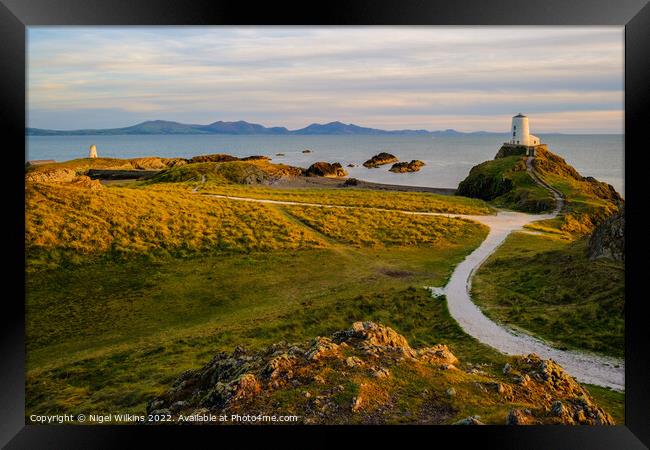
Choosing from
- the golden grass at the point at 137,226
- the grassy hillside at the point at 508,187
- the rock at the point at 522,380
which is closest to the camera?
the rock at the point at 522,380

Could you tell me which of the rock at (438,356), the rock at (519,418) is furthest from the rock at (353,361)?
the rock at (519,418)

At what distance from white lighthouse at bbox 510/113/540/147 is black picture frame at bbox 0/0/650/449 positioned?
47086 millimetres

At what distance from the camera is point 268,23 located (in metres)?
9.66

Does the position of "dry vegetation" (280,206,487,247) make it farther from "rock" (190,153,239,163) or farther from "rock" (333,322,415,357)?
"rock" (190,153,239,163)

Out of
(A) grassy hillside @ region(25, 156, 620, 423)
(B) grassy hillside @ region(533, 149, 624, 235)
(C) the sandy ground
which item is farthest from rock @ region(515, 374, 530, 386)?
(C) the sandy ground

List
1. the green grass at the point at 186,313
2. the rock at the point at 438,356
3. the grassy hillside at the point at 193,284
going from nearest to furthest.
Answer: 1. the rock at the point at 438,356
2. the green grass at the point at 186,313
3. the grassy hillside at the point at 193,284

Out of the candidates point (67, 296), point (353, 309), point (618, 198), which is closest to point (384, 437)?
point (353, 309)

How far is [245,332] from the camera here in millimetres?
15883

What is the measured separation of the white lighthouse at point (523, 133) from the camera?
53919mm

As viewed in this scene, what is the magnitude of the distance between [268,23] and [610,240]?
15355mm

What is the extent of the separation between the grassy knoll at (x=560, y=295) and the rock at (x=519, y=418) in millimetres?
5691

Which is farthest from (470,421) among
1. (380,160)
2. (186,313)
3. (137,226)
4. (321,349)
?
(380,160)

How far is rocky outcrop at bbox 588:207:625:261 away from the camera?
1806 centimetres

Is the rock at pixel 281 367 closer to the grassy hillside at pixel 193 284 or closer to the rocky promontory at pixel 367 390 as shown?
the rocky promontory at pixel 367 390
